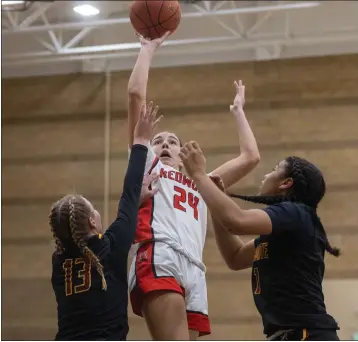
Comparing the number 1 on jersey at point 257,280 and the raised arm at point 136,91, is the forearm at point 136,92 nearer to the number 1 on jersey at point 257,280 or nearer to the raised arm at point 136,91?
the raised arm at point 136,91

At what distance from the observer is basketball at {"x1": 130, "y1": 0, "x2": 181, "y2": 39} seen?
4332 millimetres

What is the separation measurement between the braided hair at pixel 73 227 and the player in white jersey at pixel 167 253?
0.55 meters

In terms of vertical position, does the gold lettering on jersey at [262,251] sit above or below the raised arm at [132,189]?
below

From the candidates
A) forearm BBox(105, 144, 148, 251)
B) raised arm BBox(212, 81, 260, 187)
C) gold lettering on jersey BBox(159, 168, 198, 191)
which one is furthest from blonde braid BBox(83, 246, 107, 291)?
raised arm BBox(212, 81, 260, 187)

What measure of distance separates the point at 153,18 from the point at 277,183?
1446mm

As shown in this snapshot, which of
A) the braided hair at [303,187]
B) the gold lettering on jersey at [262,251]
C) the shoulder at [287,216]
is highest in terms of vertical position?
the braided hair at [303,187]

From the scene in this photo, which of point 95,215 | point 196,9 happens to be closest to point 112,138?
point 196,9

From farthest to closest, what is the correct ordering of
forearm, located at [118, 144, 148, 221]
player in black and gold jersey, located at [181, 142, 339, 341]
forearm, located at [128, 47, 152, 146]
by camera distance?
forearm, located at [128, 47, 152, 146] < forearm, located at [118, 144, 148, 221] < player in black and gold jersey, located at [181, 142, 339, 341]

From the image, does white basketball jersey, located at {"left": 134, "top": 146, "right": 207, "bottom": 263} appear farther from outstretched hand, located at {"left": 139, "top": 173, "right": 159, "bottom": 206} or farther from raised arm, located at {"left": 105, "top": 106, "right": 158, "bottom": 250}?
raised arm, located at {"left": 105, "top": 106, "right": 158, "bottom": 250}

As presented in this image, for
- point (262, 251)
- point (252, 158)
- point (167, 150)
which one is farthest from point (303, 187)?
point (167, 150)

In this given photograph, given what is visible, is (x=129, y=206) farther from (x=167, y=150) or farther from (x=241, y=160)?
(x=241, y=160)

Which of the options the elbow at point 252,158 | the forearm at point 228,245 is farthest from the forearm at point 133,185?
the elbow at point 252,158

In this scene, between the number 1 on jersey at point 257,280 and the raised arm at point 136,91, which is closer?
the number 1 on jersey at point 257,280

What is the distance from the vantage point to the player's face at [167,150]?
14.3 feet
